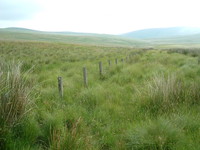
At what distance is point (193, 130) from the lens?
3334mm

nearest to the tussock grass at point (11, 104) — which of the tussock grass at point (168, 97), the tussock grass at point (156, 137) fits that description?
the tussock grass at point (156, 137)

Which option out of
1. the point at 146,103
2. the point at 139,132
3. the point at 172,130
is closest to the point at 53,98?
the point at 146,103

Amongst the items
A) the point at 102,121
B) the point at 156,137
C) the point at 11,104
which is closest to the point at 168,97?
the point at 102,121

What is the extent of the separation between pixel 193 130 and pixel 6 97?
323cm

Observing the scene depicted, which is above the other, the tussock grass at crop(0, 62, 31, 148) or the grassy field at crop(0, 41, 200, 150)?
the tussock grass at crop(0, 62, 31, 148)

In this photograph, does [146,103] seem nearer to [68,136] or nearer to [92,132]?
[92,132]

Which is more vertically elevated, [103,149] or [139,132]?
[139,132]

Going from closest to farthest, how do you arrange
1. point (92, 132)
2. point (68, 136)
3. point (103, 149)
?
point (68, 136) → point (103, 149) → point (92, 132)

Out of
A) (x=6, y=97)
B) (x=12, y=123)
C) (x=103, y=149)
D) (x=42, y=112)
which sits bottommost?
(x=103, y=149)

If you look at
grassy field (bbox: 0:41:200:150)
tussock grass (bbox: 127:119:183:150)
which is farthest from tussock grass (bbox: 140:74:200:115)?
tussock grass (bbox: 127:119:183:150)

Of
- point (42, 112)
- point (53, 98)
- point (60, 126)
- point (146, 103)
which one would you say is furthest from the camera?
point (53, 98)

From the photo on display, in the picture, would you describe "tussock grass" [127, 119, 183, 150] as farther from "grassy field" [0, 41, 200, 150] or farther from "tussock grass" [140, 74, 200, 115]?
"tussock grass" [140, 74, 200, 115]

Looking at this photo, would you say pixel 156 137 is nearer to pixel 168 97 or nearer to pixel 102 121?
pixel 102 121

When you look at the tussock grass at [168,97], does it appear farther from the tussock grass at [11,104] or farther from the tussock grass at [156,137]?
the tussock grass at [11,104]
